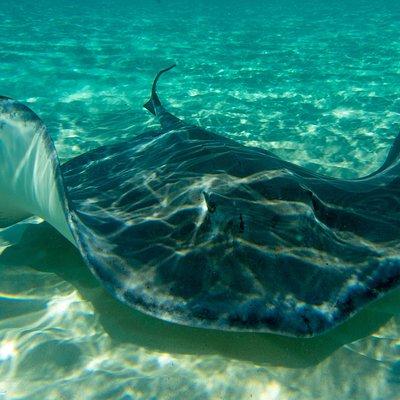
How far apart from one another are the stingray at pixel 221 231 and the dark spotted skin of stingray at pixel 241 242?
1 cm

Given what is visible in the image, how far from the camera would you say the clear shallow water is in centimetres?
303

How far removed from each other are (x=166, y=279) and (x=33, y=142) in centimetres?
199

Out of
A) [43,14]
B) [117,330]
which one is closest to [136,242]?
[117,330]

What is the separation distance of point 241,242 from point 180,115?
25.6 ft

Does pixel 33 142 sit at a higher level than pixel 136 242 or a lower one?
higher

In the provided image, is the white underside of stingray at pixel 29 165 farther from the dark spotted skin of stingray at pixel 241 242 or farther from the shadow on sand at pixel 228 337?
the shadow on sand at pixel 228 337

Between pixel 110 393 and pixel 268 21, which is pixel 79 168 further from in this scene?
pixel 268 21

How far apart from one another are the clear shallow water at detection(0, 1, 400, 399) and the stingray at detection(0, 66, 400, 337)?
A: 2.31ft

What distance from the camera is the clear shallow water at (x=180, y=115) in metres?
3.03

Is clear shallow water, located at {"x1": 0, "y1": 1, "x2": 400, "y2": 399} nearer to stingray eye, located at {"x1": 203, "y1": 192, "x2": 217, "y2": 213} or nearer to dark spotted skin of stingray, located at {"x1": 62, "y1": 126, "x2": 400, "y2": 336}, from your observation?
dark spotted skin of stingray, located at {"x1": 62, "y1": 126, "x2": 400, "y2": 336}

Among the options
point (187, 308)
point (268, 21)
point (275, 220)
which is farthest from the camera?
point (268, 21)

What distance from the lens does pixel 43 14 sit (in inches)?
1054

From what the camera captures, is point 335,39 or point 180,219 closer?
point 180,219

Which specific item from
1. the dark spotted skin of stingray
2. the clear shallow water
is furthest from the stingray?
the clear shallow water
